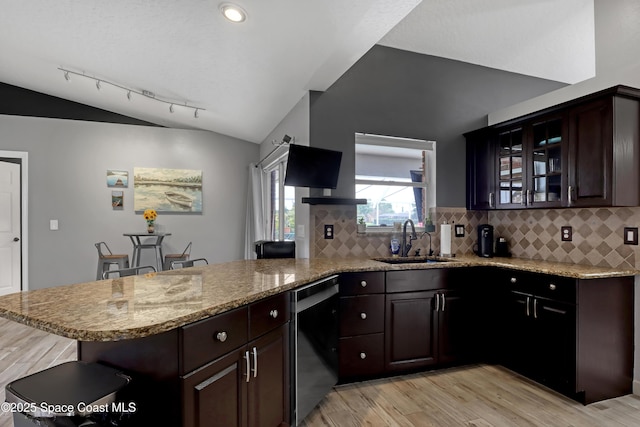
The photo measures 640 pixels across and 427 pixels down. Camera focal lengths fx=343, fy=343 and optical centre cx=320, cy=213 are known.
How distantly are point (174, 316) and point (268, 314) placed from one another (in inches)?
23.0

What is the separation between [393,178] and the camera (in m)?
3.58

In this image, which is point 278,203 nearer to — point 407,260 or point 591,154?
point 407,260

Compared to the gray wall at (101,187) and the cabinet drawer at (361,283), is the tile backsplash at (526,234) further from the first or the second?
the gray wall at (101,187)

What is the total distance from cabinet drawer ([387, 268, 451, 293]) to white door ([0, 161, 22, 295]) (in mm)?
5229

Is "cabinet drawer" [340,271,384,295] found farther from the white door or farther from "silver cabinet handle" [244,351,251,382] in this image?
the white door

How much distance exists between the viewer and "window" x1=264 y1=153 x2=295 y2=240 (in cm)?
402

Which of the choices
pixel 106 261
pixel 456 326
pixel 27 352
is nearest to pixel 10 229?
pixel 106 261

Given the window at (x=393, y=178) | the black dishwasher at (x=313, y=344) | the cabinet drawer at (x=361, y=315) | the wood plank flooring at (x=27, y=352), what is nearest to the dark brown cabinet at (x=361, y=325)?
the cabinet drawer at (x=361, y=315)

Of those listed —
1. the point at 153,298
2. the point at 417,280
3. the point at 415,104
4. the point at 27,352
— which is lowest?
the point at 27,352

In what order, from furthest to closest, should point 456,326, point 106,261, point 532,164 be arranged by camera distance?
point 106,261, point 532,164, point 456,326

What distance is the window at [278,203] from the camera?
4023mm

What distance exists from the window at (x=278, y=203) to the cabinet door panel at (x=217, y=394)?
7.93 feet

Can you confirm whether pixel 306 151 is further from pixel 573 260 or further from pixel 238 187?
pixel 238 187

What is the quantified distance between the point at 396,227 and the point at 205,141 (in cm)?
358
